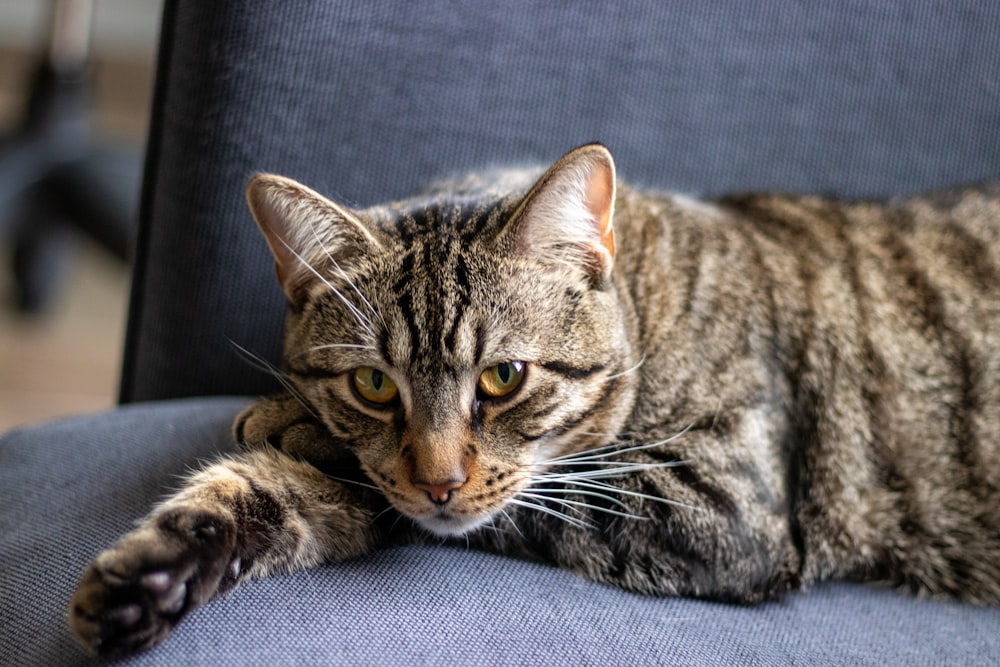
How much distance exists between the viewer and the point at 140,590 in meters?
0.87

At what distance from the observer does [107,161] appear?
3.26 m

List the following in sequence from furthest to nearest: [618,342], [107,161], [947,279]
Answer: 1. [107,161]
2. [947,279]
3. [618,342]

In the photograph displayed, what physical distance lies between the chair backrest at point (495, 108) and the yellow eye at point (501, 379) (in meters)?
0.65

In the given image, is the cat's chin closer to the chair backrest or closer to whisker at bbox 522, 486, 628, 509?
whisker at bbox 522, 486, 628, 509

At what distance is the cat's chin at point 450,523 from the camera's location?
3.58 feet

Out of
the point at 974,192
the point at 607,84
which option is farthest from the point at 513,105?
the point at 974,192

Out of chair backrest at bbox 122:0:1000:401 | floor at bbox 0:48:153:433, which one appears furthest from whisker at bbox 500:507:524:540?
floor at bbox 0:48:153:433

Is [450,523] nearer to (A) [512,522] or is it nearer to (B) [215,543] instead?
(A) [512,522]

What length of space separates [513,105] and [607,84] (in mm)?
193

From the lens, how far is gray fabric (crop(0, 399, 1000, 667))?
3.09ft

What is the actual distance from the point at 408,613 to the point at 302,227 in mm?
→ 546

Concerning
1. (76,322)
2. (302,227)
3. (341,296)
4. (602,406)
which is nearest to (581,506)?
(602,406)

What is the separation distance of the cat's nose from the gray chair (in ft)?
0.38

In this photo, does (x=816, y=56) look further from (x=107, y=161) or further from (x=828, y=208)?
(x=107, y=161)
